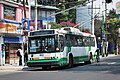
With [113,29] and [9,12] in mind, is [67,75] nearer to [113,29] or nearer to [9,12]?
[9,12]

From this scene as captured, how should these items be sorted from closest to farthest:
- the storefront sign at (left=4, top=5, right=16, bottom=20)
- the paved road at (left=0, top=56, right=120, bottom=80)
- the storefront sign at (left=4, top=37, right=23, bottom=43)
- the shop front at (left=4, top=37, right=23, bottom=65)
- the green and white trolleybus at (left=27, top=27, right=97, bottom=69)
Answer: the paved road at (left=0, top=56, right=120, bottom=80)
the green and white trolleybus at (left=27, top=27, right=97, bottom=69)
the storefront sign at (left=4, top=37, right=23, bottom=43)
the shop front at (left=4, top=37, right=23, bottom=65)
the storefront sign at (left=4, top=5, right=16, bottom=20)

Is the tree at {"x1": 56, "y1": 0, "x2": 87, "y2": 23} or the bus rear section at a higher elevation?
the tree at {"x1": 56, "y1": 0, "x2": 87, "y2": 23}

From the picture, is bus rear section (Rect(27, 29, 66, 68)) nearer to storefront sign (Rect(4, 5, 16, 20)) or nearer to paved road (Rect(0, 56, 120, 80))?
paved road (Rect(0, 56, 120, 80))

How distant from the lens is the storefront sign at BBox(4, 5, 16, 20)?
37.1 metres

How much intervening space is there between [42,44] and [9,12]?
41.8 ft

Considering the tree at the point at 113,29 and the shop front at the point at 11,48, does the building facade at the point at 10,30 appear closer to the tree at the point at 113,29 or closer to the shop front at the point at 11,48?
the shop front at the point at 11,48

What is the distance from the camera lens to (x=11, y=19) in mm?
38062

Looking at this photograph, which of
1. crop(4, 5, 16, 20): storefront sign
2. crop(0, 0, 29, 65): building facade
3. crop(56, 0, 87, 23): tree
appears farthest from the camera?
crop(56, 0, 87, 23): tree

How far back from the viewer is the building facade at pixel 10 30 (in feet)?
116

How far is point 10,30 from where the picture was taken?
1401 inches

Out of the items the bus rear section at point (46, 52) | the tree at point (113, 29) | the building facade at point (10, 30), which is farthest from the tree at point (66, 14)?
the bus rear section at point (46, 52)

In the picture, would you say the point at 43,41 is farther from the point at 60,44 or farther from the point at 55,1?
the point at 55,1

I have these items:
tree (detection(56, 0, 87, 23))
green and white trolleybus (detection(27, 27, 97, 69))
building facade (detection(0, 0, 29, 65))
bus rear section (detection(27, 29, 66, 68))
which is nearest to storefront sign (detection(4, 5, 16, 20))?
building facade (detection(0, 0, 29, 65))

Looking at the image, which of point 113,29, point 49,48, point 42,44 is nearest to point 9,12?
point 42,44
